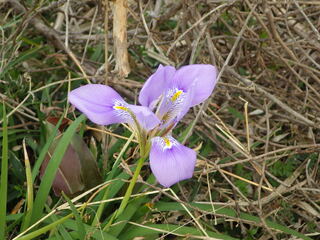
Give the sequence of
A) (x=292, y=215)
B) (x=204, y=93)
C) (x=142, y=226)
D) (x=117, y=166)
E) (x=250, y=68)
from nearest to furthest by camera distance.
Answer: (x=204, y=93) → (x=142, y=226) → (x=117, y=166) → (x=292, y=215) → (x=250, y=68)

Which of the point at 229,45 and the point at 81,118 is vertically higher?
the point at 81,118

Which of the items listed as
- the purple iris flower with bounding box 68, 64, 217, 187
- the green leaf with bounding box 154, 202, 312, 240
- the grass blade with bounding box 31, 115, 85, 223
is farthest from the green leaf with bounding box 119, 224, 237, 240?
the purple iris flower with bounding box 68, 64, 217, 187

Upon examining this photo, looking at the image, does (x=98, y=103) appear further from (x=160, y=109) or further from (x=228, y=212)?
(x=228, y=212)

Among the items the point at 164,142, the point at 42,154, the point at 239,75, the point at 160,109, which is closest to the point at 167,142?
the point at 164,142

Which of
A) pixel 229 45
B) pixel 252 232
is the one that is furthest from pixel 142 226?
pixel 229 45

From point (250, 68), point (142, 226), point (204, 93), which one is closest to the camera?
point (204, 93)

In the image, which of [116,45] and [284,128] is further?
[284,128]

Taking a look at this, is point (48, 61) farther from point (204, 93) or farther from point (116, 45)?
point (204, 93)

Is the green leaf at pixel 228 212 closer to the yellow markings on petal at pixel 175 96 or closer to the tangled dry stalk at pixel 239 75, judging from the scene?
the tangled dry stalk at pixel 239 75
